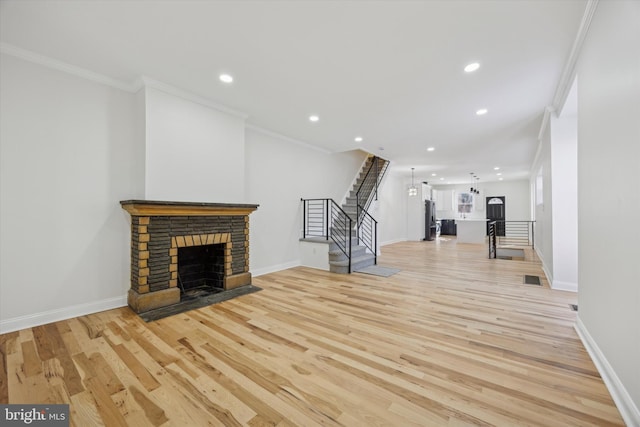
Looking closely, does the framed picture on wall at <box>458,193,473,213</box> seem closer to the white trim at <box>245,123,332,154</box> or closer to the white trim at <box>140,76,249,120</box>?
the white trim at <box>245,123,332,154</box>

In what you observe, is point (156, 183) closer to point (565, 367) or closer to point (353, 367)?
point (353, 367)

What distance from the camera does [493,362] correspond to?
81.0 inches

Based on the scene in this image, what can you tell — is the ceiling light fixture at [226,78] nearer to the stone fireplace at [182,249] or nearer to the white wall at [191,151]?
the white wall at [191,151]

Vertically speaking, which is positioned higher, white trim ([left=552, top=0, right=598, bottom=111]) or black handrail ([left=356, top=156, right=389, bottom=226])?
white trim ([left=552, top=0, right=598, bottom=111])

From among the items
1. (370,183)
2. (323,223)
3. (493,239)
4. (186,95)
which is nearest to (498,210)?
(493,239)

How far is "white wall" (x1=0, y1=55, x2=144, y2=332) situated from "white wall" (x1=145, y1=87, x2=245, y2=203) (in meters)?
0.23

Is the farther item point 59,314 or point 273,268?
point 273,268

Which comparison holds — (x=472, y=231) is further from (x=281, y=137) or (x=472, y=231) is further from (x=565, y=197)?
(x=281, y=137)

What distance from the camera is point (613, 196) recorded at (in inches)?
67.7

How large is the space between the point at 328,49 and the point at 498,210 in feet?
47.3

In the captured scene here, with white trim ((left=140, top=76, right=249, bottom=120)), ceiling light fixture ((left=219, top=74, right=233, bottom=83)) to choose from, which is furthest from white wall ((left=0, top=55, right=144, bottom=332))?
ceiling light fixture ((left=219, top=74, right=233, bottom=83))

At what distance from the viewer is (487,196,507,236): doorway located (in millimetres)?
13086

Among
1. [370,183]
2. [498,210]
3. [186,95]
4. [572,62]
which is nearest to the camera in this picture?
[572,62]

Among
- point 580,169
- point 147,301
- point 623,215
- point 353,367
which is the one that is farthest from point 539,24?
point 147,301
